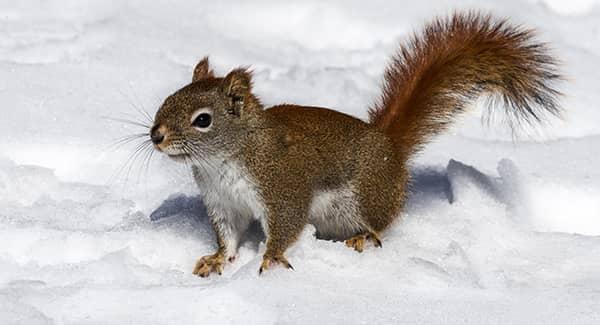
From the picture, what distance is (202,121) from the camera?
3.79 m

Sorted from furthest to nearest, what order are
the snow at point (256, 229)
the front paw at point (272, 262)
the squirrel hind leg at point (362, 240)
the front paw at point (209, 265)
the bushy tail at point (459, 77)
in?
the bushy tail at point (459, 77)
the squirrel hind leg at point (362, 240)
the front paw at point (209, 265)
the front paw at point (272, 262)
the snow at point (256, 229)

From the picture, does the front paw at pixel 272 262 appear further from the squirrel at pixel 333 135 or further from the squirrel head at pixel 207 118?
the squirrel head at pixel 207 118

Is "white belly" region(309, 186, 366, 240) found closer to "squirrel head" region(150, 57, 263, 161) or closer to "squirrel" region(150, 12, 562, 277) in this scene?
"squirrel" region(150, 12, 562, 277)

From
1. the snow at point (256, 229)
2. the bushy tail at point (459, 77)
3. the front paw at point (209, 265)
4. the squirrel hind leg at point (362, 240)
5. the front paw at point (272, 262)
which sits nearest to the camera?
the snow at point (256, 229)

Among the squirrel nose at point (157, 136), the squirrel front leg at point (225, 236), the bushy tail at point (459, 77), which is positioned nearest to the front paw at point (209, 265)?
the squirrel front leg at point (225, 236)

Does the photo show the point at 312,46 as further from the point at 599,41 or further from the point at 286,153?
A: the point at 286,153

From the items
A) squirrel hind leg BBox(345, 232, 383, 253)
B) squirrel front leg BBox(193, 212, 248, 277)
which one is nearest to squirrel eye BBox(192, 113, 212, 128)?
squirrel front leg BBox(193, 212, 248, 277)

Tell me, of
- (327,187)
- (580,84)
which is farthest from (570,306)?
(580,84)

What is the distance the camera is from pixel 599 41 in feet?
20.8

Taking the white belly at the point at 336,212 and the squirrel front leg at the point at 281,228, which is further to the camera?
the white belly at the point at 336,212

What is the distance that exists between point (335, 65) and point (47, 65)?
4.95 feet

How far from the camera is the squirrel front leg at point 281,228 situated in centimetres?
385

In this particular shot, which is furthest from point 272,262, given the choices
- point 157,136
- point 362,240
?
point 157,136

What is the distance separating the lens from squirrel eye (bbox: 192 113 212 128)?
377cm
